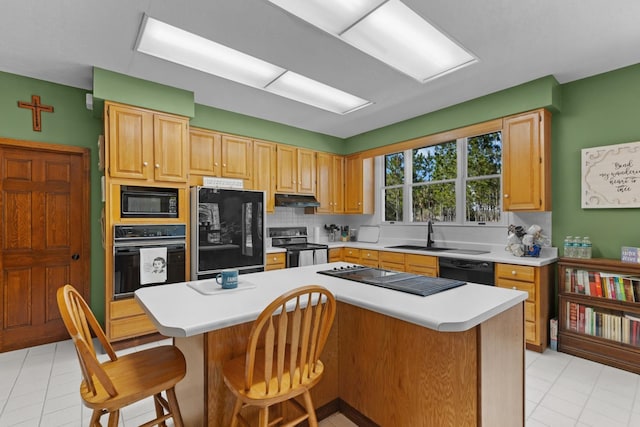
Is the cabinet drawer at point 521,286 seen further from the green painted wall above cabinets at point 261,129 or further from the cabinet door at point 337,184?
the green painted wall above cabinets at point 261,129

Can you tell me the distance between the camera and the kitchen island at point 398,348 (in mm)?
A: 1383

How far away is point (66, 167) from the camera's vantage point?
3387 mm

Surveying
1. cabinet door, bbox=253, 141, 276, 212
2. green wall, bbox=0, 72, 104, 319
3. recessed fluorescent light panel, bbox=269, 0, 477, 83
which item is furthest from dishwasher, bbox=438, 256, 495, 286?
green wall, bbox=0, 72, 104, 319

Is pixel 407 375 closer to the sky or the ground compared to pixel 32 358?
closer to the sky

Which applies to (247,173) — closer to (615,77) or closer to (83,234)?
(83,234)

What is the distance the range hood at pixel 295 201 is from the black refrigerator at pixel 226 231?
59 centimetres

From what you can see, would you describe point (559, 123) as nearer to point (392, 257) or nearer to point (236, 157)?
point (392, 257)

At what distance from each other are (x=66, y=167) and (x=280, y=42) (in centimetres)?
271

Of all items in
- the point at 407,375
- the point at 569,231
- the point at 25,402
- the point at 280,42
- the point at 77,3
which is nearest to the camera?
the point at 407,375

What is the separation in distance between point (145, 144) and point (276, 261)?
2066mm

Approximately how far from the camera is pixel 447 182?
4.39 m

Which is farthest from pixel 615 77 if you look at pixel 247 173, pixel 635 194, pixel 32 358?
pixel 32 358

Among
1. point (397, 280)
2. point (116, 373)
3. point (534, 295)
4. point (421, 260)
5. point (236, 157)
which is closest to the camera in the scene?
point (116, 373)

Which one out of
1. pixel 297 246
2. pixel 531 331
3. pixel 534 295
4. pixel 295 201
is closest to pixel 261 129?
pixel 295 201
